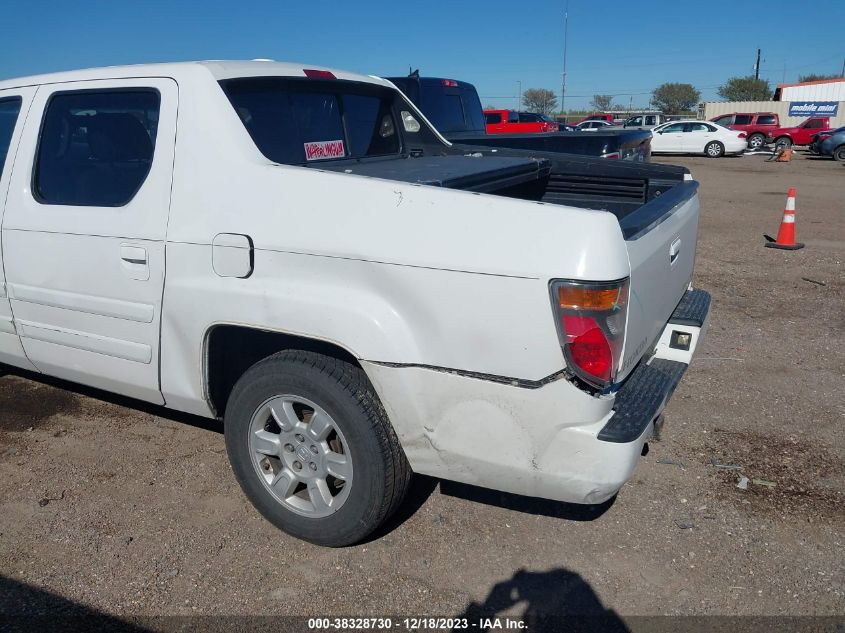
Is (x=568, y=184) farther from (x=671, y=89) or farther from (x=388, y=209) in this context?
(x=671, y=89)

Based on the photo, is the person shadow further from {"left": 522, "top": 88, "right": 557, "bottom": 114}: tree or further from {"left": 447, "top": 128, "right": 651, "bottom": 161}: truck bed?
{"left": 522, "top": 88, "right": 557, "bottom": 114}: tree

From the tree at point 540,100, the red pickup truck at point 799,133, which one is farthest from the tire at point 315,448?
the tree at point 540,100

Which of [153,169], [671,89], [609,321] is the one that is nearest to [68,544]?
[153,169]

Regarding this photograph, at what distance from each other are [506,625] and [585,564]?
511 mm

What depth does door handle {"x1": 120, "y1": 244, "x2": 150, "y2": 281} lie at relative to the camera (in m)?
3.09

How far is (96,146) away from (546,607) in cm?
298

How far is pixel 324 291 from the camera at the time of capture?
268 centimetres

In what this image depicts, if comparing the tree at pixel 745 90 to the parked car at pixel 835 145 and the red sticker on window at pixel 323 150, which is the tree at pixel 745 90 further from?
the red sticker on window at pixel 323 150

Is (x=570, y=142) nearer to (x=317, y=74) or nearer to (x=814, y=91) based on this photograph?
(x=317, y=74)

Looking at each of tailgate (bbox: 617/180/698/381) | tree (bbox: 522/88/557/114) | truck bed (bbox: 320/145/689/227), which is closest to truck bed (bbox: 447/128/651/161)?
truck bed (bbox: 320/145/689/227)

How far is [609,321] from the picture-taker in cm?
238

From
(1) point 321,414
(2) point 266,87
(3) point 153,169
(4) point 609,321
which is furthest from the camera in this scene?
(2) point 266,87

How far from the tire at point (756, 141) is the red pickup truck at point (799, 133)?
35 cm

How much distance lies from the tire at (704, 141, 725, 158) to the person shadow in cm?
3060
